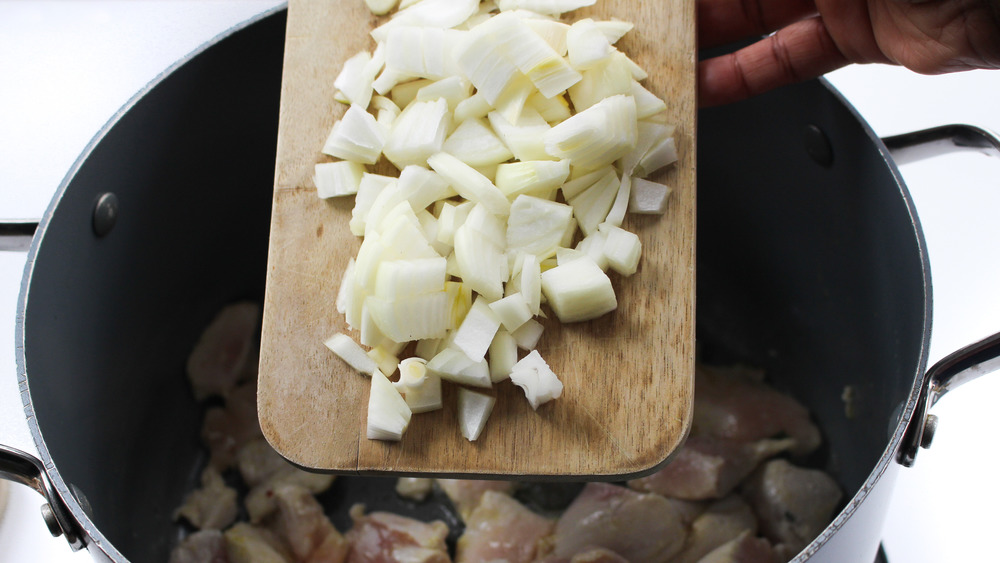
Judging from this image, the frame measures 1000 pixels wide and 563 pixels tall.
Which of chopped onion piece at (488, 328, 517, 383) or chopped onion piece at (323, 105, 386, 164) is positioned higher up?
chopped onion piece at (323, 105, 386, 164)

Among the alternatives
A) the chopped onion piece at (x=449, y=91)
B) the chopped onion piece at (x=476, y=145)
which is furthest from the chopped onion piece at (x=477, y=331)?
the chopped onion piece at (x=449, y=91)

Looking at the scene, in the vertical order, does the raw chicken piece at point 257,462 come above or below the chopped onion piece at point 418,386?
below

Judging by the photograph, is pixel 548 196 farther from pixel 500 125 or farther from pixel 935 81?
pixel 935 81

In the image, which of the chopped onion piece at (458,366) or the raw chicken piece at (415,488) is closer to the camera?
the chopped onion piece at (458,366)

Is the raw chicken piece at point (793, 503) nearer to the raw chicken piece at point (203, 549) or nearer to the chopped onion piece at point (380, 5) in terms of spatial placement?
the raw chicken piece at point (203, 549)

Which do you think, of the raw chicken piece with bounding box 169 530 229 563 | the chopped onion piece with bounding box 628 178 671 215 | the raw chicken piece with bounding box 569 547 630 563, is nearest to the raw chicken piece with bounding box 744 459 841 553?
the raw chicken piece with bounding box 569 547 630 563

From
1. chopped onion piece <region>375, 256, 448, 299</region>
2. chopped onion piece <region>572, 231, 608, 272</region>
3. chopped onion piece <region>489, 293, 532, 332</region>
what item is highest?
chopped onion piece <region>375, 256, 448, 299</region>

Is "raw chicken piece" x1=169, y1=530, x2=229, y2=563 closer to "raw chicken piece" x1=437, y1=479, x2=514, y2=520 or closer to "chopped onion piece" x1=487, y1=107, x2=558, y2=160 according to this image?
"raw chicken piece" x1=437, y1=479, x2=514, y2=520
